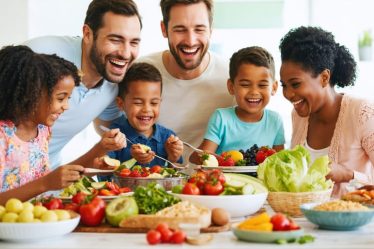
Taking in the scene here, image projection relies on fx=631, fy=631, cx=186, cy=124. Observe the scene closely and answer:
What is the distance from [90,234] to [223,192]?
0.52 meters

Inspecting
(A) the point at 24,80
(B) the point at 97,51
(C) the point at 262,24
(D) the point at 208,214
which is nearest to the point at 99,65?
(B) the point at 97,51

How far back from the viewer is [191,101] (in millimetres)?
4051

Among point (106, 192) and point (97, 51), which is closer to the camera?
point (106, 192)

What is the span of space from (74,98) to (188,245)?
1948 mm

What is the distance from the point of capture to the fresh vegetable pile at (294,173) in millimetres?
2479

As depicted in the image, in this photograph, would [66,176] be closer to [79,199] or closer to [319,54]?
[79,199]

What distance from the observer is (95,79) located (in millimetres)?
3875

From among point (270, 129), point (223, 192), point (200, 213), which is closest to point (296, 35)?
point (270, 129)

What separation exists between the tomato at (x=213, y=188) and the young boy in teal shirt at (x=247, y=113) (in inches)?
56.8

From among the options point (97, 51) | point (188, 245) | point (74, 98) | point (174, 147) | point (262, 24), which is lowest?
point (188, 245)

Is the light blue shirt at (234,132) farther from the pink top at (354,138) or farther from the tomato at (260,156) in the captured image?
the tomato at (260,156)

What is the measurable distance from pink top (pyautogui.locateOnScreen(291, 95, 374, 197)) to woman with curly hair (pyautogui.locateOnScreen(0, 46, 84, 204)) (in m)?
1.47

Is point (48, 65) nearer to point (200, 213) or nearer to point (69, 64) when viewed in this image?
point (69, 64)

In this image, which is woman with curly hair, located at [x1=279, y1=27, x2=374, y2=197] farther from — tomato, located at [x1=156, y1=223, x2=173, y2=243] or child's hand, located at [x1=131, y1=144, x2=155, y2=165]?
tomato, located at [x1=156, y1=223, x2=173, y2=243]
